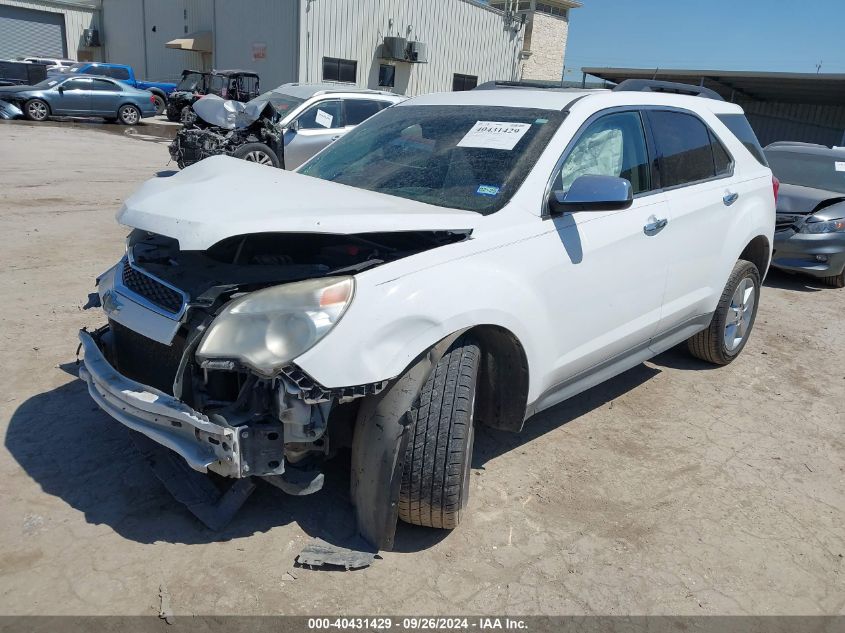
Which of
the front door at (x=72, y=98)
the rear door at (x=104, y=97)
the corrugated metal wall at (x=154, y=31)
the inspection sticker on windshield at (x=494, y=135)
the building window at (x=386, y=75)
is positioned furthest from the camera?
the corrugated metal wall at (x=154, y=31)

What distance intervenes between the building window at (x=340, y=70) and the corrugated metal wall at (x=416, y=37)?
0.21m

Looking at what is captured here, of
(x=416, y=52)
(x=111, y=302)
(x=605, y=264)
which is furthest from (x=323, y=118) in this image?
(x=416, y=52)

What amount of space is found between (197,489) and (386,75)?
2761 cm

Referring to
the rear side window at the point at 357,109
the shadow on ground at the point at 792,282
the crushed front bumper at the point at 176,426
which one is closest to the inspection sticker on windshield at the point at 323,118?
the rear side window at the point at 357,109

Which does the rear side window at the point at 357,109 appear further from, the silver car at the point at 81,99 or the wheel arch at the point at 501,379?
the silver car at the point at 81,99

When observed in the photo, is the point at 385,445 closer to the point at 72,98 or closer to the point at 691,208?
the point at 691,208

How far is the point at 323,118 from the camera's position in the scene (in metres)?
11.2

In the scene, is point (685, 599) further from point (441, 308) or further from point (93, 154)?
point (93, 154)

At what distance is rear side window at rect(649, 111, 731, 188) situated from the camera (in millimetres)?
4043

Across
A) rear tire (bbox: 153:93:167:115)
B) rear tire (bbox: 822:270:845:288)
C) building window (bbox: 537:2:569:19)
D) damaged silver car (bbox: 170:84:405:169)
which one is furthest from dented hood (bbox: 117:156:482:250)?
building window (bbox: 537:2:569:19)

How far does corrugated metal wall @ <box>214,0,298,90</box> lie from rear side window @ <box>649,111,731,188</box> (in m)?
22.3

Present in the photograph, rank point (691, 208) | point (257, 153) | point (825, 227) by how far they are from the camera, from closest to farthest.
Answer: point (691, 208) → point (825, 227) → point (257, 153)

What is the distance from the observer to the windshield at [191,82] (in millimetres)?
23641

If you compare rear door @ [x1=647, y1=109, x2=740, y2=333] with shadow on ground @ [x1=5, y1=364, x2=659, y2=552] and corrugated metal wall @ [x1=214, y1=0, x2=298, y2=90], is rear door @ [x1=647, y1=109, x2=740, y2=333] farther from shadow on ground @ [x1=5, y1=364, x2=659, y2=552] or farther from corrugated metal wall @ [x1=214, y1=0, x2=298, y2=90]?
corrugated metal wall @ [x1=214, y1=0, x2=298, y2=90]
